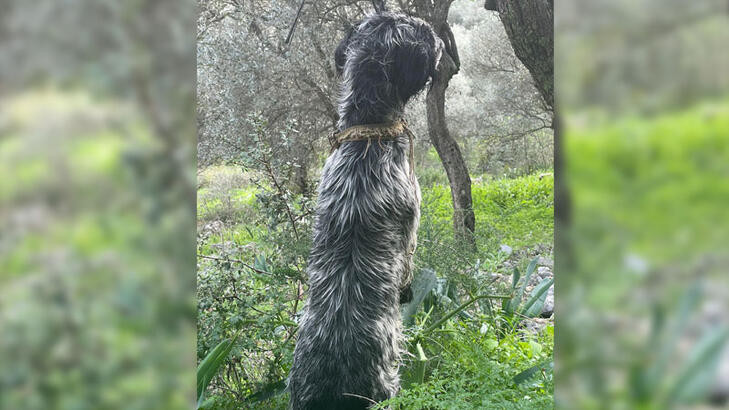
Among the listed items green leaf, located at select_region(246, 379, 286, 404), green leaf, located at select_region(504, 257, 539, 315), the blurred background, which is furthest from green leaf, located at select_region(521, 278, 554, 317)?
the blurred background

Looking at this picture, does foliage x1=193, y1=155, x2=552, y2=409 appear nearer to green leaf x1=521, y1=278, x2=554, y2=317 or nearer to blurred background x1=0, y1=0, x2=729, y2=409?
green leaf x1=521, y1=278, x2=554, y2=317

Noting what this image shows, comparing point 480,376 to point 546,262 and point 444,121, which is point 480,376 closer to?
point 546,262

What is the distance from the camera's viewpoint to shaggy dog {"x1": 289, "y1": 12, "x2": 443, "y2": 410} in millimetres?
1208

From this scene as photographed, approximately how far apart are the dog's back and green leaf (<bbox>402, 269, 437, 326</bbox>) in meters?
0.31

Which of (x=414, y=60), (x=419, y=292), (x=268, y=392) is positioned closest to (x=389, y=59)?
(x=414, y=60)

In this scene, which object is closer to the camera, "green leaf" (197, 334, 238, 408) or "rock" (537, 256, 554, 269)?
"green leaf" (197, 334, 238, 408)

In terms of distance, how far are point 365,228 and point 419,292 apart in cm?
52
